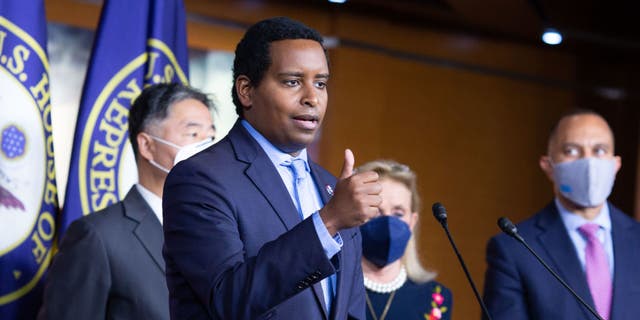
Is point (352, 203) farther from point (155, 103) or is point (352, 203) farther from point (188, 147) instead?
point (155, 103)

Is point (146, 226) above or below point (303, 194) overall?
below

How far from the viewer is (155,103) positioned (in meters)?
4.03

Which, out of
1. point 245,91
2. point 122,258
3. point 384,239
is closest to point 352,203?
point 245,91

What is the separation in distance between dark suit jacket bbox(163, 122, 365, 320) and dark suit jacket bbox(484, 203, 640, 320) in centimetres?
152

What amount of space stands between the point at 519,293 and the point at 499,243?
217 millimetres

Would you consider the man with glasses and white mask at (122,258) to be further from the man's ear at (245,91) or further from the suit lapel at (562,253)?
the suit lapel at (562,253)

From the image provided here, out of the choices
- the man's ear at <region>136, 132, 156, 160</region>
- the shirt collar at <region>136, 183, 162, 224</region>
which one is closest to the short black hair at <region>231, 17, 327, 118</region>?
the shirt collar at <region>136, 183, 162, 224</region>

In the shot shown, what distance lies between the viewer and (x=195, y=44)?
6.34 metres

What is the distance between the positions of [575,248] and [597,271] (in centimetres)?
12

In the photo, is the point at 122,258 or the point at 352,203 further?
the point at 122,258

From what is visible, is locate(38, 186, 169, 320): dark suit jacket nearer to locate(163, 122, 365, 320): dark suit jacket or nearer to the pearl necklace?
the pearl necklace

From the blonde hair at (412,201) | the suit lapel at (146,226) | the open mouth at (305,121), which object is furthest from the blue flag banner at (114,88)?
the open mouth at (305,121)

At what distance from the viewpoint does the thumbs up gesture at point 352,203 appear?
81.0 inches

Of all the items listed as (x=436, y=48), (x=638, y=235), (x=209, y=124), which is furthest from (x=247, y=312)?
(x=436, y=48)
